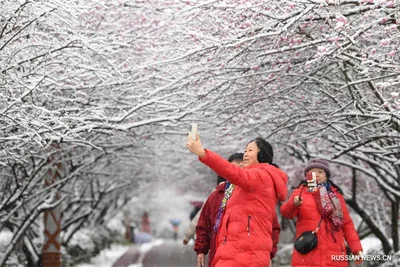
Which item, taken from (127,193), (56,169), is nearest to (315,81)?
(56,169)

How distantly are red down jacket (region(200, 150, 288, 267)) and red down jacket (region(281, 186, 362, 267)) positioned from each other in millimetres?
1758

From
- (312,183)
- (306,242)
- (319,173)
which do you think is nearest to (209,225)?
(306,242)

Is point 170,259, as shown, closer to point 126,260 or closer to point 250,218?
point 126,260

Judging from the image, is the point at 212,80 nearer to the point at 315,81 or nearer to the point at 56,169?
the point at 315,81

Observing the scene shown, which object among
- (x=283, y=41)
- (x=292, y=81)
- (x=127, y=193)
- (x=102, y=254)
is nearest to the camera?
(x=283, y=41)

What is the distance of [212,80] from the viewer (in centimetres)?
1176

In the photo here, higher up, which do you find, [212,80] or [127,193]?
[127,193]

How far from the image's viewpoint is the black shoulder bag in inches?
304

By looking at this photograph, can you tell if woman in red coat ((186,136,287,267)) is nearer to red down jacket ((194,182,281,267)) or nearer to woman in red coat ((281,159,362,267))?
red down jacket ((194,182,281,267))

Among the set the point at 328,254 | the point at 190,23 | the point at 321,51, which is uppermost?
the point at 190,23

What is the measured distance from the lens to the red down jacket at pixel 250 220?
5.96m

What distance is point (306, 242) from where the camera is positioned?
7.73 m

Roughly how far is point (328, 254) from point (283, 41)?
9.52 feet

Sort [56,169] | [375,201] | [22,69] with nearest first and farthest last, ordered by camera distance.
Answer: [22,69]
[56,169]
[375,201]
